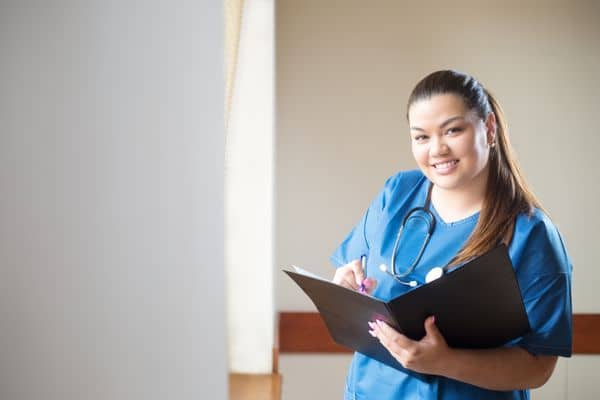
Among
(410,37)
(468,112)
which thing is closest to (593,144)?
(410,37)

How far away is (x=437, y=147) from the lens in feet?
4.13

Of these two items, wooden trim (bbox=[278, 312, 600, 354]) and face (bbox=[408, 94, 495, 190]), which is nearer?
face (bbox=[408, 94, 495, 190])

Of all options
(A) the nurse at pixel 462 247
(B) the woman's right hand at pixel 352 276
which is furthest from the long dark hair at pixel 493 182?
(B) the woman's right hand at pixel 352 276

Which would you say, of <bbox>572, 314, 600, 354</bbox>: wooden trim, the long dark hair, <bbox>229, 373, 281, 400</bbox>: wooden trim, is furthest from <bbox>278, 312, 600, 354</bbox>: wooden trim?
the long dark hair

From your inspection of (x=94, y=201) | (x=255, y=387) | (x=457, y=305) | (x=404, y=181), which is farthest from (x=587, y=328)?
(x=94, y=201)

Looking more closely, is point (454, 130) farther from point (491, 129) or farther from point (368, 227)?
point (368, 227)

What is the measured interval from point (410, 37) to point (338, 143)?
582 millimetres

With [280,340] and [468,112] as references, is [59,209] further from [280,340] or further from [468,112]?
[280,340]

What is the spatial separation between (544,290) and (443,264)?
19 centimetres

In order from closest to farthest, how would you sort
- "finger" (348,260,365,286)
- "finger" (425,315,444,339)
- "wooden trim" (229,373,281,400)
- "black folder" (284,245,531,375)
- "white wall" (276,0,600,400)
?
1. "black folder" (284,245,531,375)
2. "finger" (425,315,444,339)
3. "finger" (348,260,365,286)
4. "wooden trim" (229,373,281,400)
5. "white wall" (276,0,600,400)

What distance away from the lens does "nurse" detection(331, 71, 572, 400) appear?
45.1 inches

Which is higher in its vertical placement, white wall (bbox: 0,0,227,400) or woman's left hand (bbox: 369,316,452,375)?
white wall (bbox: 0,0,227,400)

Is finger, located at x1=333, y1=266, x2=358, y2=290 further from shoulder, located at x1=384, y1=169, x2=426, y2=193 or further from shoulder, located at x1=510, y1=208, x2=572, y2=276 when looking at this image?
shoulder, located at x1=510, y1=208, x2=572, y2=276

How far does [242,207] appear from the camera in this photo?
211cm
